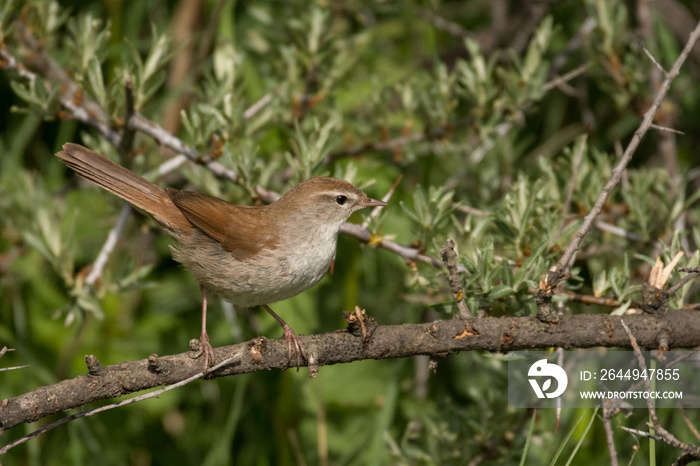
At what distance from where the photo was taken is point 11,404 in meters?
2.03

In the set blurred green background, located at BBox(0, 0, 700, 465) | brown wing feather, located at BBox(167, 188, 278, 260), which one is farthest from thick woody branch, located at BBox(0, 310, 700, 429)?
brown wing feather, located at BBox(167, 188, 278, 260)

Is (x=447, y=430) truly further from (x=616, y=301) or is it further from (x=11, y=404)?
(x=11, y=404)

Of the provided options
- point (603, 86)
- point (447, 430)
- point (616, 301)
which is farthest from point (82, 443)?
point (603, 86)

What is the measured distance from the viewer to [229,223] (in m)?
3.30

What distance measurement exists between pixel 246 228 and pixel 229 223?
0.28 ft

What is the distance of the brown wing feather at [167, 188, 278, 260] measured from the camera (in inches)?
128

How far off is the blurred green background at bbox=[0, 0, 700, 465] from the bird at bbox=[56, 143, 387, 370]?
6.7 inches

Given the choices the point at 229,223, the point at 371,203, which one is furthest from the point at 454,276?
the point at 229,223

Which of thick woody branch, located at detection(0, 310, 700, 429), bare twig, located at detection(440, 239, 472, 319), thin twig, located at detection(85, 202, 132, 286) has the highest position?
thin twig, located at detection(85, 202, 132, 286)

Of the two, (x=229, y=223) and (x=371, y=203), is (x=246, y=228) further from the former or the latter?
(x=371, y=203)

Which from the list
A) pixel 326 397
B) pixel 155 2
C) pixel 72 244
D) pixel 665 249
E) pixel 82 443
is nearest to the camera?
pixel 665 249

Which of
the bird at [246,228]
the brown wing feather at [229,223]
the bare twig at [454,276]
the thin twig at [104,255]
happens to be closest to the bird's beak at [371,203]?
the bird at [246,228]

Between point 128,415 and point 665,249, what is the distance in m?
3.49

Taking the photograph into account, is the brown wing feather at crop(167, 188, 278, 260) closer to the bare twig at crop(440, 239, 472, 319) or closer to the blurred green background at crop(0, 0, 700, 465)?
the blurred green background at crop(0, 0, 700, 465)
